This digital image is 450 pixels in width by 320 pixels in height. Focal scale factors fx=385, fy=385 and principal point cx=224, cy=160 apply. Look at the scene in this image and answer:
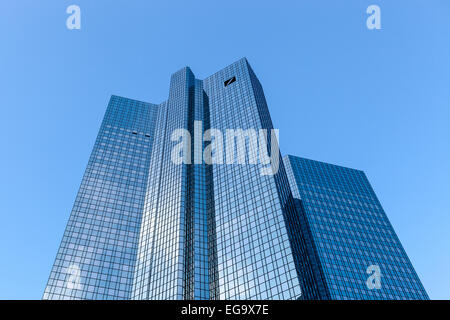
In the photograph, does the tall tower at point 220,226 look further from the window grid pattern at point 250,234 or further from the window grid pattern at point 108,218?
the window grid pattern at point 108,218

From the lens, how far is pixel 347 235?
141 m

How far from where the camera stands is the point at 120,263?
386 feet

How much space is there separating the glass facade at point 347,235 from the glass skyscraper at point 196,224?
2.44 feet

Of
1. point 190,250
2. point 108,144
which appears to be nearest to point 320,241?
point 190,250

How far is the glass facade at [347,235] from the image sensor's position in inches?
4825

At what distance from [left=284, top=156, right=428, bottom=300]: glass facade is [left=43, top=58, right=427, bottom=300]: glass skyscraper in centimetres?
74

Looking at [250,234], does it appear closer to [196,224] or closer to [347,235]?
[196,224]

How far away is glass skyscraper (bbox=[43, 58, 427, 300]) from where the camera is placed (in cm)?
9412

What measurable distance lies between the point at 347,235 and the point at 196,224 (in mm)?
60505

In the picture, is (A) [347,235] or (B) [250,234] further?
(A) [347,235]

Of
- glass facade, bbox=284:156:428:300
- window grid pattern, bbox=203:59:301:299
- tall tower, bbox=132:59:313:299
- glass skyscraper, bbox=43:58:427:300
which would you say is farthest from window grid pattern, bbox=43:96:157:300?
glass facade, bbox=284:156:428:300

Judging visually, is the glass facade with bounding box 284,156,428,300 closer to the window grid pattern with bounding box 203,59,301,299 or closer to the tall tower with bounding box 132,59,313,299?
the tall tower with bounding box 132,59,313,299

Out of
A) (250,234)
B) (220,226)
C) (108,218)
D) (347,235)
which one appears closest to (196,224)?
(220,226)

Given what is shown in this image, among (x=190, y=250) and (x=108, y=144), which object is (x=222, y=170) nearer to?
(x=190, y=250)
